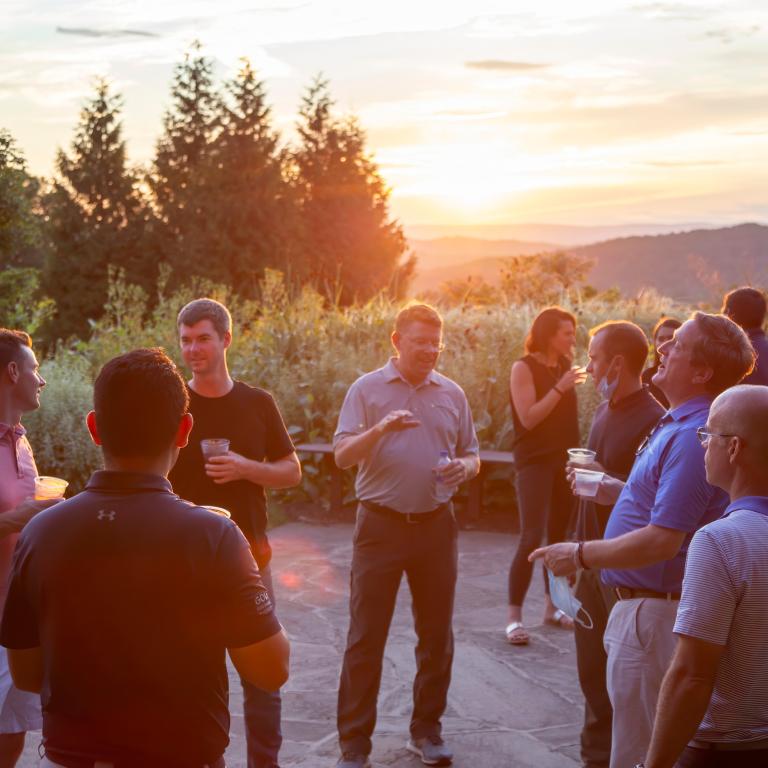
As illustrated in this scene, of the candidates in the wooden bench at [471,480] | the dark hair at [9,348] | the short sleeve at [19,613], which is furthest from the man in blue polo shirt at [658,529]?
the wooden bench at [471,480]

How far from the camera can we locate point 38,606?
239 cm

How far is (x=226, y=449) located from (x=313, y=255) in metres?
32.3

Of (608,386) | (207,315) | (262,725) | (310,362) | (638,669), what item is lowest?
(262,725)

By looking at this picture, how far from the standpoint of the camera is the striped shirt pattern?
2.53 meters

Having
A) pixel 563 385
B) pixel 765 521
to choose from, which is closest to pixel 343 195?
pixel 563 385

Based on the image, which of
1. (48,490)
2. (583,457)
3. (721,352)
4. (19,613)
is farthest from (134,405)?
(583,457)

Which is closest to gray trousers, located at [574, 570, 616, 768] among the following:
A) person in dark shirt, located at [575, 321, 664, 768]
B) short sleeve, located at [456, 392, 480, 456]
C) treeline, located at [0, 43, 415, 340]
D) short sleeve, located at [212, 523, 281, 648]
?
person in dark shirt, located at [575, 321, 664, 768]

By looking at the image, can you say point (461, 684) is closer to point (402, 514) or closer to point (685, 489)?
point (402, 514)

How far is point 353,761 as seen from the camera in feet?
15.9

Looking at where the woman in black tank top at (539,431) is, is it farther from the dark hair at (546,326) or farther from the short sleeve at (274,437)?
the short sleeve at (274,437)

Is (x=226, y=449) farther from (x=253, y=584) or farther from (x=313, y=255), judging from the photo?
(x=313, y=255)

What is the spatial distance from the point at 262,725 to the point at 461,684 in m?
1.84

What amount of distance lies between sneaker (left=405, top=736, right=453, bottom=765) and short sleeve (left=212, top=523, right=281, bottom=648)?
9.38 ft

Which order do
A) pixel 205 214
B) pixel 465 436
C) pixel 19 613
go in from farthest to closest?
pixel 205 214, pixel 465 436, pixel 19 613
